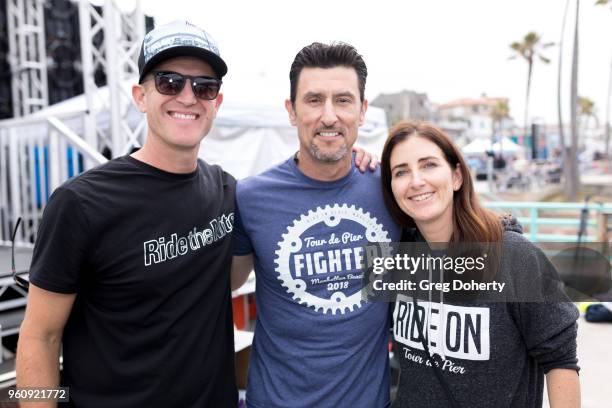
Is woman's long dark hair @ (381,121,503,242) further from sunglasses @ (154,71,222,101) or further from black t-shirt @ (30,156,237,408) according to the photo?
black t-shirt @ (30,156,237,408)

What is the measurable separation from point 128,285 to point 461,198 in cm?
126

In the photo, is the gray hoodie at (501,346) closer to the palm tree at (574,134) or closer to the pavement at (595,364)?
the pavement at (595,364)

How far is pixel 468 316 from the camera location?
5.53 ft

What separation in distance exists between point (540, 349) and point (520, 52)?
175ft

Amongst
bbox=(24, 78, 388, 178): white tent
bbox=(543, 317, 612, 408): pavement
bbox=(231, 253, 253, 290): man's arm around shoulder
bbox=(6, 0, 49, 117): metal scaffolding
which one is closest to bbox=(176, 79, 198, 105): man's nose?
bbox=(231, 253, 253, 290): man's arm around shoulder

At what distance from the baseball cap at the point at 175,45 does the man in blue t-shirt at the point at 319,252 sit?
1.58ft

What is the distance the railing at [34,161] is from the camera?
4824 mm

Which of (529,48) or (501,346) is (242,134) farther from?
(529,48)

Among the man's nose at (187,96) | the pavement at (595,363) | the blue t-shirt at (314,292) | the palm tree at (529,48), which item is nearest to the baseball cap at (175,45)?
the man's nose at (187,96)

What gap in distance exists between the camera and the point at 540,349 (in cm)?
159

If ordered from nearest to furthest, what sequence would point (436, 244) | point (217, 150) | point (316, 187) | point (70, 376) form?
1. point (70, 376)
2. point (436, 244)
3. point (316, 187)
4. point (217, 150)

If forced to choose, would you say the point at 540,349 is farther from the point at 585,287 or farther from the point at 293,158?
the point at 585,287

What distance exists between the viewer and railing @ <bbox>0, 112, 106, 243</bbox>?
4824mm

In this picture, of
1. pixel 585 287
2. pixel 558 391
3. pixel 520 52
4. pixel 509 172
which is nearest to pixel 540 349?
pixel 558 391
